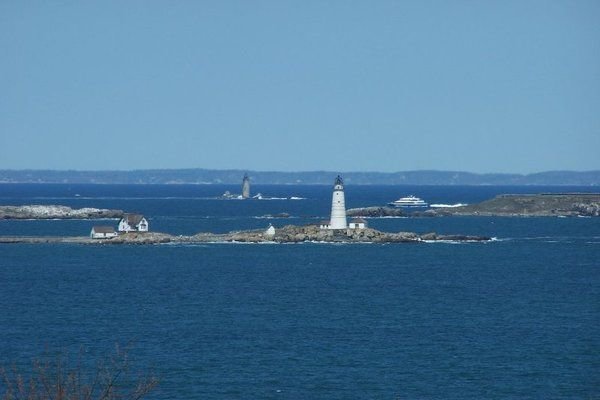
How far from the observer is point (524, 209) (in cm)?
15912

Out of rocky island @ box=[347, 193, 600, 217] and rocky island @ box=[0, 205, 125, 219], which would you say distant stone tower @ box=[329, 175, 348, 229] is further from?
rocky island @ box=[347, 193, 600, 217]

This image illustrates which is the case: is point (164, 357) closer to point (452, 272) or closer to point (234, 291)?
point (234, 291)

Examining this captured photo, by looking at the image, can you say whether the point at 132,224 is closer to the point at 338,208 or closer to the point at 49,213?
the point at 338,208

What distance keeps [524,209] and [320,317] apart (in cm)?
11081

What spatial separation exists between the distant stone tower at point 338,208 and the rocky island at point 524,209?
144 ft

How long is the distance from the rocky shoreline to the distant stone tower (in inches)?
27.8

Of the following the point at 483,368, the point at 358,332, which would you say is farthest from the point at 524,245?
the point at 483,368

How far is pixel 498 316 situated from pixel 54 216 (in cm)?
9704

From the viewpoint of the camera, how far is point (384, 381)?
1503 inches

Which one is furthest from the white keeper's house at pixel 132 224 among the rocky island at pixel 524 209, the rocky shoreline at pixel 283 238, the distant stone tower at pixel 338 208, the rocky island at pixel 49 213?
the rocky island at pixel 524 209

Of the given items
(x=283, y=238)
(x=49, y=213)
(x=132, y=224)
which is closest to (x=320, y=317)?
(x=283, y=238)

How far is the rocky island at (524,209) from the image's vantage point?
154 metres

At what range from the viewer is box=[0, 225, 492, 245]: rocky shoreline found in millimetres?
100625

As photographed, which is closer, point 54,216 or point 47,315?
point 47,315
